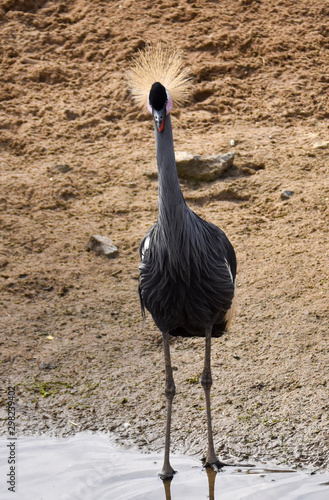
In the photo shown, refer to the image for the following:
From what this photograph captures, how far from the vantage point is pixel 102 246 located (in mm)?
7508

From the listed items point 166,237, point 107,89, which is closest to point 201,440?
point 166,237

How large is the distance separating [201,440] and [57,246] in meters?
3.15

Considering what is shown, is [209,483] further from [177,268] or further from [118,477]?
[177,268]

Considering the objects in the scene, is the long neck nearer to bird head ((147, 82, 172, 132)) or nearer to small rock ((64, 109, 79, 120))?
bird head ((147, 82, 172, 132))

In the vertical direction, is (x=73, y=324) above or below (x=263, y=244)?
below

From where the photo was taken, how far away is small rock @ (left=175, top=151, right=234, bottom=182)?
835cm

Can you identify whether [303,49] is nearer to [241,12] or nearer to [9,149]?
[241,12]

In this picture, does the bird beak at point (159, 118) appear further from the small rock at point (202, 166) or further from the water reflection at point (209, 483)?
the small rock at point (202, 166)

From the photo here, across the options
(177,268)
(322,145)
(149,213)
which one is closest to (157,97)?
(177,268)

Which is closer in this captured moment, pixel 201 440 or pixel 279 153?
pixel 201 440

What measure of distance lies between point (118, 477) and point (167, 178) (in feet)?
6.81

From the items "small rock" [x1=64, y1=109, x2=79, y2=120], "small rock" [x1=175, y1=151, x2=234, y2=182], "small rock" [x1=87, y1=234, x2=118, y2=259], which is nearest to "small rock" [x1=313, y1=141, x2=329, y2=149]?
"small rock" [x1=175, y1=151, x2=234, y2=182]

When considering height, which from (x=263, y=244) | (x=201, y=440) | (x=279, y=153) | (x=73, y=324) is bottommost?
(x=201, y=440)

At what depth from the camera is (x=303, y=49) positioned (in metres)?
10.1
